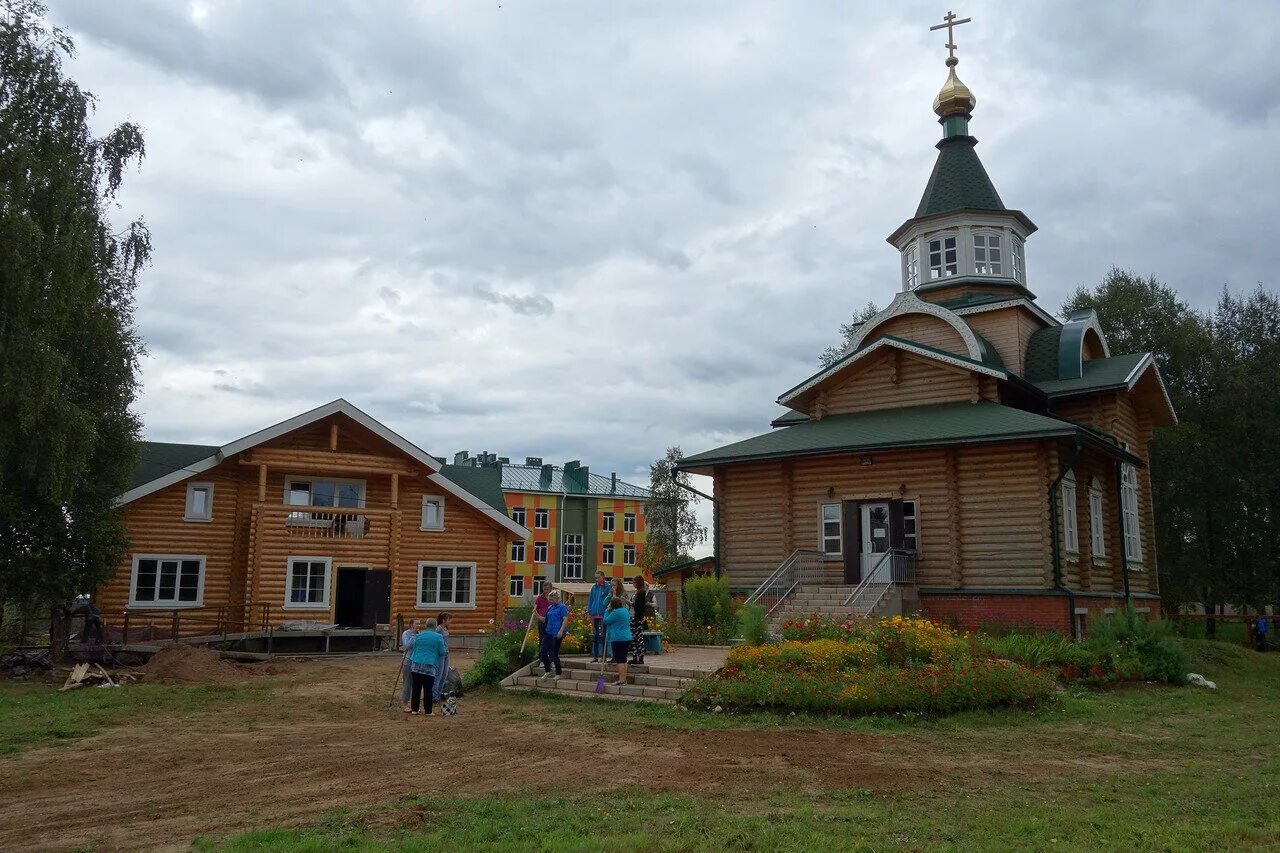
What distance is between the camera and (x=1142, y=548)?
26.9 metres

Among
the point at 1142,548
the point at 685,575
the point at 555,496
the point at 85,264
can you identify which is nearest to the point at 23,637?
the point at 85,264

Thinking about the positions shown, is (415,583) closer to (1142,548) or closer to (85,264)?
(85,264)

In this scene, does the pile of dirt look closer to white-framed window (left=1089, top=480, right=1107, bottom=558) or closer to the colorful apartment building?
white-framed window (left=1089, top=480, right=1107, bottom=558)

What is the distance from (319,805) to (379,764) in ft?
5.87

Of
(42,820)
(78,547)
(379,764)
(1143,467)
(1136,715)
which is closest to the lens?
(42,820)

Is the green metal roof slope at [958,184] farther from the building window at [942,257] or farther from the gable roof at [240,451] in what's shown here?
the gable roof at [240,451]

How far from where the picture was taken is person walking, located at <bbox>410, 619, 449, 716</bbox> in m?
13.3

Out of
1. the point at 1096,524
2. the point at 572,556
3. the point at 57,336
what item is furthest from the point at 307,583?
the point at 572,556

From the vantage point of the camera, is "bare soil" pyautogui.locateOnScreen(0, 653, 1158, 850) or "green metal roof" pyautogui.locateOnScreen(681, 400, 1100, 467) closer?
"bare soil" pyautogui.locateOnScreen(0, 653, 1158, 850)

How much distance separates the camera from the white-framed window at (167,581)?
81.2ft

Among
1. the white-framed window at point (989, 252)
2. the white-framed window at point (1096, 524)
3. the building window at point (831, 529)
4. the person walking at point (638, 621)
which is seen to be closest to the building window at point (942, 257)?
the white-framed window at point (989, 252)

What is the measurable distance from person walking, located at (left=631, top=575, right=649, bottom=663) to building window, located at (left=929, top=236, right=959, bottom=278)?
17.2 meters

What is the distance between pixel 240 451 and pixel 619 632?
15.5 m

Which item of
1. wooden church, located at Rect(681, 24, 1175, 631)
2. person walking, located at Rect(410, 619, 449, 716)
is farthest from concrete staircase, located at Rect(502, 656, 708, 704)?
wooden church, located at Rect(681, 24, 1175, 631)
